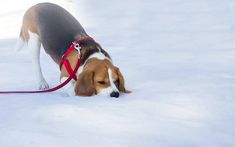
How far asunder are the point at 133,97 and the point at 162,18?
18.9 ft

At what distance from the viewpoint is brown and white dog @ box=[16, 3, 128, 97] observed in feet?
13.9

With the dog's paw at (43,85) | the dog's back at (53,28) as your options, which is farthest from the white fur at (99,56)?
the dog's paw at (43,85)

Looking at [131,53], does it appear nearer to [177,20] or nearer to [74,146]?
[177,20]

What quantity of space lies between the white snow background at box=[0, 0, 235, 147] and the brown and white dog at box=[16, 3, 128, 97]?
0.18 meters

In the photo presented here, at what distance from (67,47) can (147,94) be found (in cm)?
111

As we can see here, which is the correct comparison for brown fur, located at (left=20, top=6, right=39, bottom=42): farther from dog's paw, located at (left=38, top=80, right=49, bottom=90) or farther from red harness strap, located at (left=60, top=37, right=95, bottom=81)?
red harness strap, located at (left=60, top=37, right=95, bottom=81)

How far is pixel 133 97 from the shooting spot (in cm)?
413

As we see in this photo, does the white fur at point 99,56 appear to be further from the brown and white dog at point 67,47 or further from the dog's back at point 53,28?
the dog's back at point 53,28

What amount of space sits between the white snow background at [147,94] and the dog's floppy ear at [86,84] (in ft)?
0.57

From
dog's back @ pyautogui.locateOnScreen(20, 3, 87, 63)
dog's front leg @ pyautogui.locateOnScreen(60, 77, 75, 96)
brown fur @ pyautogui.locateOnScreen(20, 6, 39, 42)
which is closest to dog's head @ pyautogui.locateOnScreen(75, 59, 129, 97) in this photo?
dog's front leg @ pyautogui.locateOnScreen(60, 77, 75, 96)

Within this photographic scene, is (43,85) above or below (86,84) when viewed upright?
below

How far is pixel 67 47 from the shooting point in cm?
480

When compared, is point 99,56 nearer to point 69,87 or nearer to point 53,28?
point 69,87

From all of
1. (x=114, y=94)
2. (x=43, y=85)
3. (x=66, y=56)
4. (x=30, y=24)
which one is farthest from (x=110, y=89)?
(x=30, y=24)
